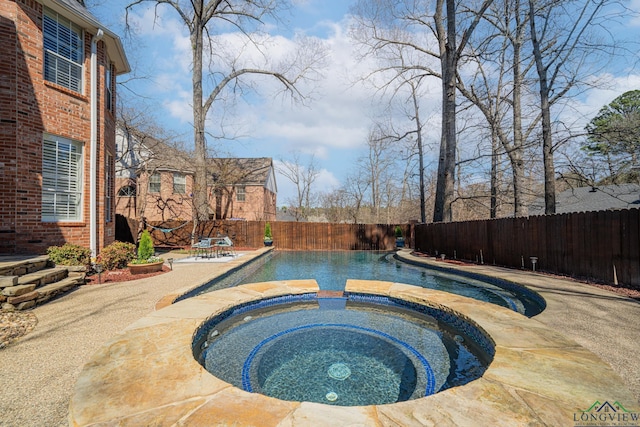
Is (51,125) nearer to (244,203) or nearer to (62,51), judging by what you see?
(62,51)

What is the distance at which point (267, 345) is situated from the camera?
134 inches

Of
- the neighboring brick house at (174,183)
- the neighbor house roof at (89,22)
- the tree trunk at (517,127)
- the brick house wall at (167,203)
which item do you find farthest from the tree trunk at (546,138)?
the brick house wall at (167,203)

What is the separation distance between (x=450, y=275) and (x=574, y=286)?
9.14 ft

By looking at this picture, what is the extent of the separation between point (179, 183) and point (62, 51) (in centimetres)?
1374

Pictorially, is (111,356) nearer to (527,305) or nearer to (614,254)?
(527,305)

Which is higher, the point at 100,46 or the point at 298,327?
the point at 100,46

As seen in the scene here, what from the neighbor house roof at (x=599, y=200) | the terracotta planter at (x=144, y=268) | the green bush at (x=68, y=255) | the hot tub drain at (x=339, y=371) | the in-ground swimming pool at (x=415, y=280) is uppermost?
the neighbor house roof at (x=599, y=200)

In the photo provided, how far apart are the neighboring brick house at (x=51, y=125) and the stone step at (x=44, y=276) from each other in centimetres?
156

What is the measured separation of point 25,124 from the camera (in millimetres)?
6133

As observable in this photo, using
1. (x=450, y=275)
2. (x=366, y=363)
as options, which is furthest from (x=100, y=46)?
(x=450, y=275)

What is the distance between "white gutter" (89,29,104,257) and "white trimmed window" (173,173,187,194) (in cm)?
1283

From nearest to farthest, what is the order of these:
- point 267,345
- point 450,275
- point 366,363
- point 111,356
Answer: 1. point 111,356
2. point 366,363
3. point 267,345
4. point 450,275

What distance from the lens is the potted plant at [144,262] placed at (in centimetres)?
683

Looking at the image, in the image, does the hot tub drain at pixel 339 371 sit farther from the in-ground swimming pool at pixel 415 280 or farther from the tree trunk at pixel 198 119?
the tree trunk at pixel 198 119
